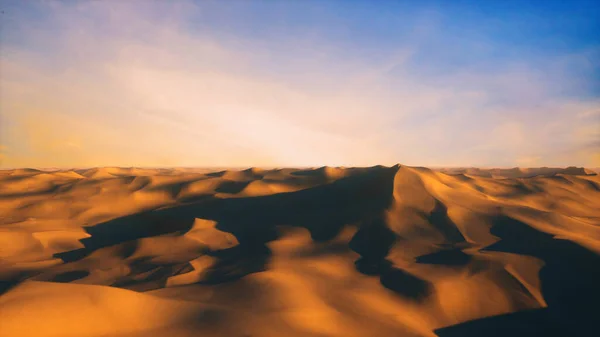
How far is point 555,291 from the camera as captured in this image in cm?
919

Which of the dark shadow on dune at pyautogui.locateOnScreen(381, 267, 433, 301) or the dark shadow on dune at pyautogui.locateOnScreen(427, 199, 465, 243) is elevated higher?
the dark shadow on dune at pyautogui.locateOnScreen(427, 199, 465, 243)

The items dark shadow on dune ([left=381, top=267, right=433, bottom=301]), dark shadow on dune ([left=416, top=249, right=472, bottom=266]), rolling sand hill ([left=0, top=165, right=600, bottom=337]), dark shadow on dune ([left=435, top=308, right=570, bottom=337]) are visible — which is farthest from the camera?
dark shadow on dune ([left=416, top=249, right=472, bottom=266])

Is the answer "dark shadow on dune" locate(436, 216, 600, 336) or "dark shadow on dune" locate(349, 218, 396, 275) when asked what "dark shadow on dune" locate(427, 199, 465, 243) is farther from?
"dark shadow on dune" locate(349, 218, 396, 275)

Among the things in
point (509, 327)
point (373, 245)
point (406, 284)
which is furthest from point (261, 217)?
point (509, 327)

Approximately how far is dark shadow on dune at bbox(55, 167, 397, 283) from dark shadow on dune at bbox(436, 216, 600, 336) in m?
4.08

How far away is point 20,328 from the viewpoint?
17.0 feet

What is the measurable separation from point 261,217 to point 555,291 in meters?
11.4

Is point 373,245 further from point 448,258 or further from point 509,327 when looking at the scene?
point 509,327

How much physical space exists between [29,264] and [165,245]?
4131 millimetres

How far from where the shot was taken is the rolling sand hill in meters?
6.44

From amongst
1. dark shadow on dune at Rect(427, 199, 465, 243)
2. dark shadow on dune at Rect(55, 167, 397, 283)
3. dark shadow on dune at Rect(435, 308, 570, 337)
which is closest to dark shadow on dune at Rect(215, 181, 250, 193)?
dark shadow on dune at Rect(55, 167, 397, 283)

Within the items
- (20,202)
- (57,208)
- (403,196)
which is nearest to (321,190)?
(403,196)

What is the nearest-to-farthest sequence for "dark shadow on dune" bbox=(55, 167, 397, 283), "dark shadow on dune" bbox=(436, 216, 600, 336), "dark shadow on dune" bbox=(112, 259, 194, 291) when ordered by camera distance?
"dark shadow on dune" bbox=(436, 216, 600, 336)
"dark shadow on dune" bbox=(112, 259, 194, 291)
"dark shadow on dune" bbox=(55, 167, 397, 283)

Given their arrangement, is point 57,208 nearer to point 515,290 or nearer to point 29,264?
point 29,264
